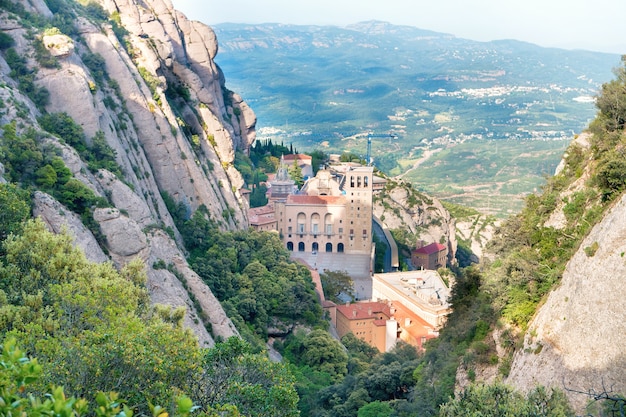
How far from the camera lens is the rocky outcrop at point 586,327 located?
1892cm

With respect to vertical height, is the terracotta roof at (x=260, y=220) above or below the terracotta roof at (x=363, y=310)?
below

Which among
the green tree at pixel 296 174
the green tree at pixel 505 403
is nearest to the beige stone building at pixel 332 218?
the green tree at pixel 296 174

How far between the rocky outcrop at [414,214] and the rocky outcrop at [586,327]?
64.4 m

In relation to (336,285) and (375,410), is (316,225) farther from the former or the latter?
(375,410)

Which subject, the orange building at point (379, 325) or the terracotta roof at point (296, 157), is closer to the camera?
the orange building at point (379, 325)

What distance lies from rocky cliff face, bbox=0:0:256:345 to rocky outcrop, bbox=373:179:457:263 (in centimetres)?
2217

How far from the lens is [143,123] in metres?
47.1

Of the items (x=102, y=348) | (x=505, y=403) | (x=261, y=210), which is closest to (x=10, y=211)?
(x=102, y=348)

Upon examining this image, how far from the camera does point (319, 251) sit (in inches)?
3115

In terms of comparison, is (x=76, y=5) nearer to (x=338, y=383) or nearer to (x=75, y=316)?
(x=338, y=383)

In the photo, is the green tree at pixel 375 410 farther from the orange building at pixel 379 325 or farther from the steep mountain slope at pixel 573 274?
the orange building at pixel 379 325

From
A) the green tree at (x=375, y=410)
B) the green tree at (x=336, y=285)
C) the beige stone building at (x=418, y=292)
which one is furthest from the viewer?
the green tree at (x=336, y=285)

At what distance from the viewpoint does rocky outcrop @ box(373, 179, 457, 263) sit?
87438 millimetres

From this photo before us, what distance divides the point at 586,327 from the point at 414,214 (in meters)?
69.6
